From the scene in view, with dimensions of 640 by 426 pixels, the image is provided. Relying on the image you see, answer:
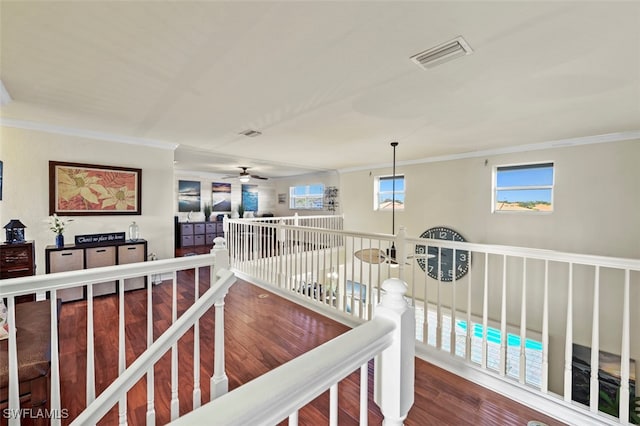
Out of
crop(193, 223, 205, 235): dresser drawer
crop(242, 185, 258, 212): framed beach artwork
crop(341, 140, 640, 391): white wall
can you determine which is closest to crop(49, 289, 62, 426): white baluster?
crop(341, 140, 640, 391): white wall

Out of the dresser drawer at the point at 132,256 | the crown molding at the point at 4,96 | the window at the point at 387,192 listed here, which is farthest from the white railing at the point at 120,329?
the window at the point at 387,192

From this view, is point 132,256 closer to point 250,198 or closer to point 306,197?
point 306,197

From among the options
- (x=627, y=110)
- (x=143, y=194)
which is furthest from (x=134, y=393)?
(x=627, y=110)

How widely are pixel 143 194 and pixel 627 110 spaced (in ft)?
21.0

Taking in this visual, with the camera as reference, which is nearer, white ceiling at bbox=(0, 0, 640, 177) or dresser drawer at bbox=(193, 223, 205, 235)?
white ceiling at bbox=(0, 0, 640, 177)

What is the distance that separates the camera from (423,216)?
6.02 meters

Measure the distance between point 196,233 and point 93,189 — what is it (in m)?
4.41

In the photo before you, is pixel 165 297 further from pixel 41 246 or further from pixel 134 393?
pixel 134 393

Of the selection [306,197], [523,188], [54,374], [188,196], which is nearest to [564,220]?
[523,188]

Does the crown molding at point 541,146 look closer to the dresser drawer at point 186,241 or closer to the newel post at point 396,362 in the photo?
the newel post at point 396,362

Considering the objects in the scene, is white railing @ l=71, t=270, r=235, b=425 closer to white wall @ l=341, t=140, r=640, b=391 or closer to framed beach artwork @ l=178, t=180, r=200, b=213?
white wall @ l=341, t=140, r=640, b=391

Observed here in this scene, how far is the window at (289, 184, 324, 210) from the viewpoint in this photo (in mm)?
8656

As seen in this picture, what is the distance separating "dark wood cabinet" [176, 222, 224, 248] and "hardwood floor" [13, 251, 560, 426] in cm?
429

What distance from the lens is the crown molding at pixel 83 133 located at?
3357mm
